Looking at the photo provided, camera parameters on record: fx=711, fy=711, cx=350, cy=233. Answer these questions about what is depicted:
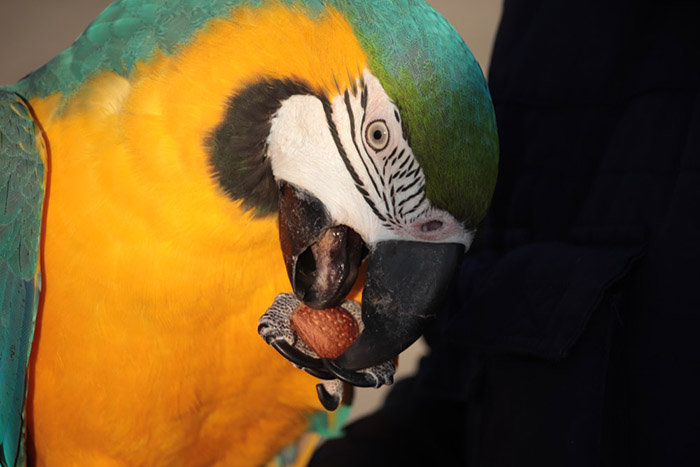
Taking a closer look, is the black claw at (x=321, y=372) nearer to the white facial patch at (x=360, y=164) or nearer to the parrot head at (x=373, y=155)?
the parrot head at (x=373, y=155)

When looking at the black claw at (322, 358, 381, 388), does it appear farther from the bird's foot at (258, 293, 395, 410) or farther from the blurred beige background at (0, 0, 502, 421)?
the blurred beige background at (0, 0, 502, 421)

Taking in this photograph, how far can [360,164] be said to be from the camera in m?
0.84

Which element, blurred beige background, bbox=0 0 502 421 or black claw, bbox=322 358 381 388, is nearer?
black claw, bbox=322 358 381 388

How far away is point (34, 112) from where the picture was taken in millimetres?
918

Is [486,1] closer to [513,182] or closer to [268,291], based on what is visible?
[513,182]

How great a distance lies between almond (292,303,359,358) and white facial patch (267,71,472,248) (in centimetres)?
12

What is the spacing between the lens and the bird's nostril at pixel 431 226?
0.83 m

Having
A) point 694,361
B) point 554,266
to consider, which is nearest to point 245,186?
point 554,266

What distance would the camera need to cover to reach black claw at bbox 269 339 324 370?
89cm

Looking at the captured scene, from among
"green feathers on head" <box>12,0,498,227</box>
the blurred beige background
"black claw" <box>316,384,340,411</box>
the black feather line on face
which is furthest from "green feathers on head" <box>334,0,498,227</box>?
the blurred beige background

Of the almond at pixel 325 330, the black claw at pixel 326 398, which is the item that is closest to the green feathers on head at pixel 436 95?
the almond at pixel 325 330

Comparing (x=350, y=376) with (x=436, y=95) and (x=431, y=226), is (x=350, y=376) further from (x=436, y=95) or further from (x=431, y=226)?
(x=436, y=95)

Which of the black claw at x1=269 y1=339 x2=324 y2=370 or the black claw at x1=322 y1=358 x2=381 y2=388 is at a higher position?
the black claw at x1=269 y1=339 x2=324 y2=370

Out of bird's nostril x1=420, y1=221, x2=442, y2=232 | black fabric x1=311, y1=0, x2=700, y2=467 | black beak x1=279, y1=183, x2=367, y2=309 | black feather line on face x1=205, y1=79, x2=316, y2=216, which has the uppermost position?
black feather line on face x1=205, y1=79, x2=316, y2=216
